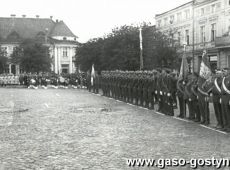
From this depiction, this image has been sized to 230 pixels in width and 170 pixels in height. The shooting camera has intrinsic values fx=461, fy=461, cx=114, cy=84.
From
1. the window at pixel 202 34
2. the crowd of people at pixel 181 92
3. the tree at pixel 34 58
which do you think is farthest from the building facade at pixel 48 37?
the crowd of people at pixel 181 92

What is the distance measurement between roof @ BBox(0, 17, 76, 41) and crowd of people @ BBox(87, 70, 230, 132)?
250ft

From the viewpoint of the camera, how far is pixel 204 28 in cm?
4688

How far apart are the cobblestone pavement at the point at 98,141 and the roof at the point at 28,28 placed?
85873mm

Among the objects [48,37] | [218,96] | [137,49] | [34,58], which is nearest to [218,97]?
[218,96]

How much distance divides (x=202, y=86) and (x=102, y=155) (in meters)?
5.90

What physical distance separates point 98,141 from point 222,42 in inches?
1258

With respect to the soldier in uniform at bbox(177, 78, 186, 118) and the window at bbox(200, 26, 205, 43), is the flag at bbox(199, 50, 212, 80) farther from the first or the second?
the window at bbox(200, 26, 205, 43)

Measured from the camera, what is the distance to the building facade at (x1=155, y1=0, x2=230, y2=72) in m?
41.6

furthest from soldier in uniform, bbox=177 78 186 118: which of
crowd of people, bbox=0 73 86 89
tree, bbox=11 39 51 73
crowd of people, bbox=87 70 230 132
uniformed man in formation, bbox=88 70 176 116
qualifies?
tree, bbox=11 39 51 73

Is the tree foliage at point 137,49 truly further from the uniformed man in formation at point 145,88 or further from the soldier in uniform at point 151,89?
the soldier in uniform at point 151,89

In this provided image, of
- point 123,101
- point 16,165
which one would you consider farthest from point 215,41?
point 16,165

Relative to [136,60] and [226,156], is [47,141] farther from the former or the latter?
[136,60]

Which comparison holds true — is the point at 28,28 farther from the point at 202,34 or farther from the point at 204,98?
the point at 204,98

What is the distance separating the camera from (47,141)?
35.7ft
